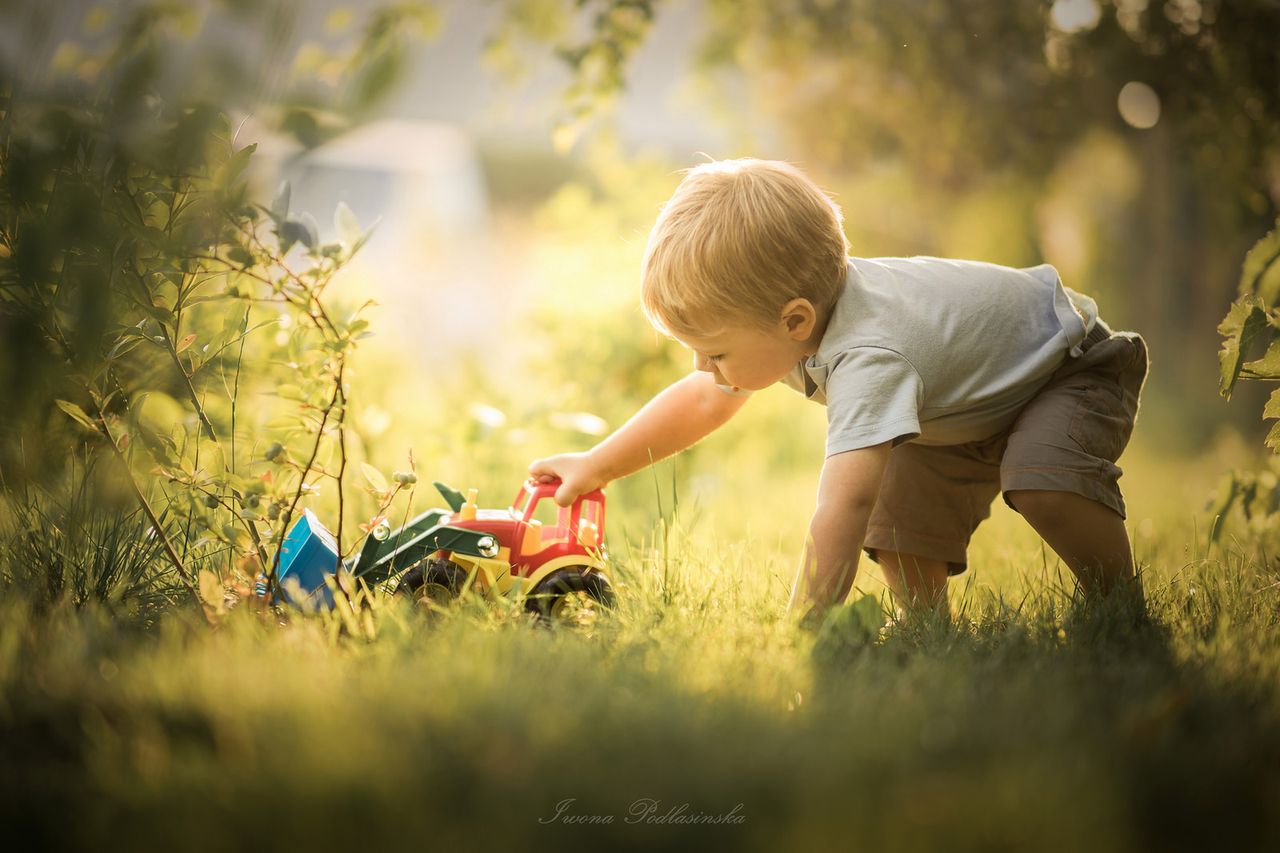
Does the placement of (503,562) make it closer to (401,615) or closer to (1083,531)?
(401,615)

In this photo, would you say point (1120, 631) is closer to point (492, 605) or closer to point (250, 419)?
point (492, 605)

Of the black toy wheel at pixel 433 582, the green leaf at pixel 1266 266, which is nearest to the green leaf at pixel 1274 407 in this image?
the green leaf at pixel 1266 266

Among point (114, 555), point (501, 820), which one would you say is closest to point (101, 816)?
point (501, 820)

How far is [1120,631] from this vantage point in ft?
6.03

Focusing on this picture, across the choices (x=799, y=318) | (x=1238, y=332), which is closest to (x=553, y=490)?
(x=799, y=318)

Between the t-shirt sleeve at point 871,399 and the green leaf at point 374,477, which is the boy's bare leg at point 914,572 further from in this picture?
the green leaf at point 374,477

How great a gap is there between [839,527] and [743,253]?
56cm

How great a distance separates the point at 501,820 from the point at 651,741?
23 centimetres

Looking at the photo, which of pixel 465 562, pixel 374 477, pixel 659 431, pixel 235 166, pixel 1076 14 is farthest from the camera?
pixel 1076 14

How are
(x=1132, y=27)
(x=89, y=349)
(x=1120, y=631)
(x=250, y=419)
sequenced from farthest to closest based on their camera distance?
(x=1132, y=27), (x=250, y=419), (x=1120, y=631), (x=89, y=349)

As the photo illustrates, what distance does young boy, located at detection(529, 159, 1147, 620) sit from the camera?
1898mm

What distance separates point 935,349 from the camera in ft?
6.63

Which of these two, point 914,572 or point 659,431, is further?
point 914,572

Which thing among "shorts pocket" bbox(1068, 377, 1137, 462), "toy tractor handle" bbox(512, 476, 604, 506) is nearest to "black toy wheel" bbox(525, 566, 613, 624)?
"toy tractor handle" bbox(512, 476, 604, 506)
